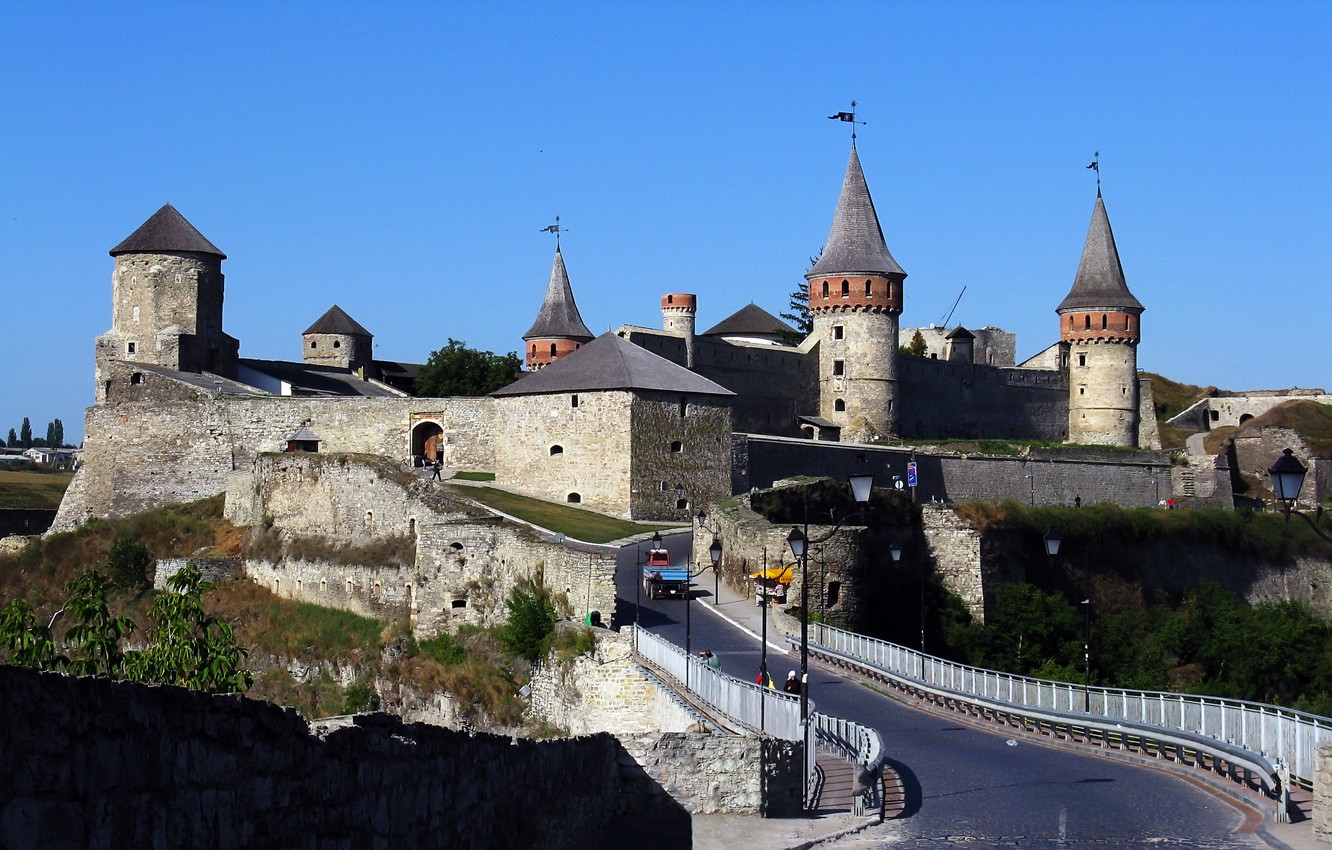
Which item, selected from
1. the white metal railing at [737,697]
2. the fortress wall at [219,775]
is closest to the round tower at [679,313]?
the white metal railing at [737,697]

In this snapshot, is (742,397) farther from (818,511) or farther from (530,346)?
(818,511)

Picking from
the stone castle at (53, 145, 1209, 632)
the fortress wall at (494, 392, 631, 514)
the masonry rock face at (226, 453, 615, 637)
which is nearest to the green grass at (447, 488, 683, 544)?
the fortress wall at (494, 392, 631, 514)

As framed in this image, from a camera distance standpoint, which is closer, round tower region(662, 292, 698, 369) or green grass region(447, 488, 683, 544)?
green grass region(447, 488, 683, 544)

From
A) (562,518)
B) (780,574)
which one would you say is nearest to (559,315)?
(562,518)

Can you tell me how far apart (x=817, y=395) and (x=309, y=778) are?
58.9m

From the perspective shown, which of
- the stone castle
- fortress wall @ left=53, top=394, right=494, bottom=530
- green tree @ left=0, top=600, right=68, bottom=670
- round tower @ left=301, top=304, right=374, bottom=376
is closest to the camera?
green tree @ left=0, top=600, right=68, bottom=670

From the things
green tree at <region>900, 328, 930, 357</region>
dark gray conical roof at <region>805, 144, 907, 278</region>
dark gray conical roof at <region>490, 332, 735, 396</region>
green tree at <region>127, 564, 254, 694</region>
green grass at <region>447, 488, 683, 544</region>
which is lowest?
green tree at <region>127, 564, 254, 694</region>

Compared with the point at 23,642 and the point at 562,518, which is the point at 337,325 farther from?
the point at 23,642

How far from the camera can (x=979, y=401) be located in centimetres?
7450

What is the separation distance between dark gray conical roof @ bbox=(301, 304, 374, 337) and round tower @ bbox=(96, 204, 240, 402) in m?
26.7

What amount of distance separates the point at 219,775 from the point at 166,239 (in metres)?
48.4

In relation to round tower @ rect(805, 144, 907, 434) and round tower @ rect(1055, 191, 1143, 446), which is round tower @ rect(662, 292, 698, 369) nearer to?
round tower @ rect(805, 144, 907, 434)

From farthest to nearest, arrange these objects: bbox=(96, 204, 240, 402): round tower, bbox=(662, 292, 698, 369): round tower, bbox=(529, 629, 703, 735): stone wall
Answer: bbox=(662, 292, 698, 369): round tower
bbox=(96, 204, 240, 402): round tower
bbox=(529, 629, 703, 735): stone wall

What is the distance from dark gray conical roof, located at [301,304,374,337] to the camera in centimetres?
7969
